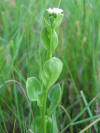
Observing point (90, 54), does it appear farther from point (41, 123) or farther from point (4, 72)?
point (41, 123)

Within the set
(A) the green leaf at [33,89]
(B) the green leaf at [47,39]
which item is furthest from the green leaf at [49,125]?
(B) the green leaf at [47,39]

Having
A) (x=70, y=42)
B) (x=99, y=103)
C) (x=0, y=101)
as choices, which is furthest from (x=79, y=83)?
(x=0, y=101)

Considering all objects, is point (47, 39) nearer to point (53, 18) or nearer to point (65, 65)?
point (53, 18)

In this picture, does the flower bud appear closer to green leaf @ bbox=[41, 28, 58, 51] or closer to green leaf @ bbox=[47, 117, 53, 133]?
green leaf @ bbox=[41, 28, 58, 51]

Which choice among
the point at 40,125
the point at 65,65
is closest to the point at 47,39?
the point at 40,125

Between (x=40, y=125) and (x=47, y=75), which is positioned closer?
(x=47, y=75)

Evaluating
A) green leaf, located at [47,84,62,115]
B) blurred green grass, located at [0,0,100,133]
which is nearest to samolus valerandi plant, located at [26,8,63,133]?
green leaf, located at [47,84,62,115]

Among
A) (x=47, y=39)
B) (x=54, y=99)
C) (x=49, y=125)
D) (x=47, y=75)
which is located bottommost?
(x=49, y=125)
